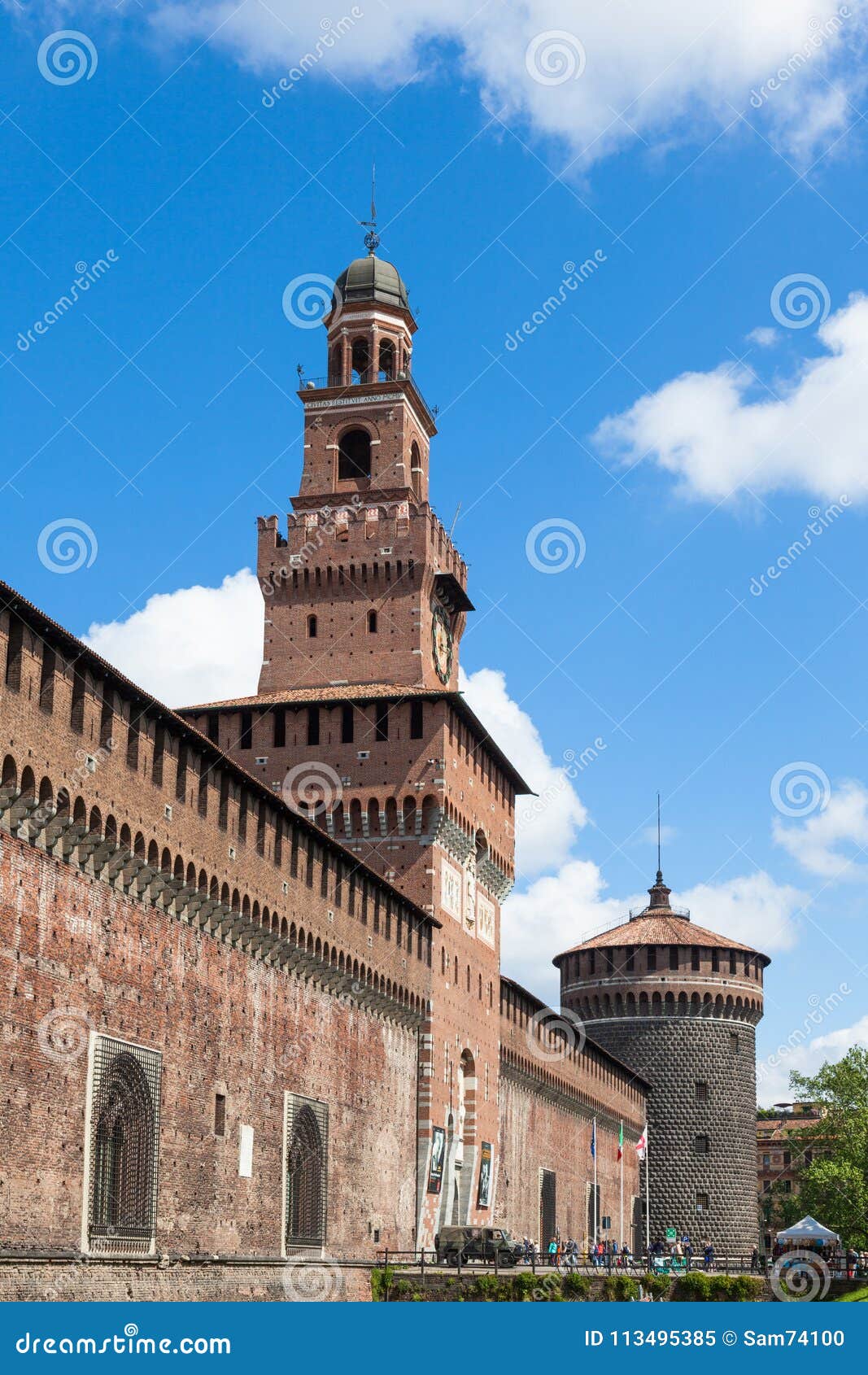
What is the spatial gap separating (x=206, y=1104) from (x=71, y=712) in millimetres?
9643

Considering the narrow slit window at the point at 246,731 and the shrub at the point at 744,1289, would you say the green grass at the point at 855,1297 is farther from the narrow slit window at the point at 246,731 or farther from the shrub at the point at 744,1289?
the narrow slit window at the point at 246,731

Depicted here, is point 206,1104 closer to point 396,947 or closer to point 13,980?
point 13,980

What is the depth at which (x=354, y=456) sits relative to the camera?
196ft

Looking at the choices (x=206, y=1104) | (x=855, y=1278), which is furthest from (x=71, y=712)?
(x=855, y=1278)

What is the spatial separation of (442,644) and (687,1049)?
35.1 m

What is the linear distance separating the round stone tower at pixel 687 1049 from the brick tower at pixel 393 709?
86.7 feet

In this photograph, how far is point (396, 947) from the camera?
4756cm

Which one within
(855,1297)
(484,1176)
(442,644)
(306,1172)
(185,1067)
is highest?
(442,644)

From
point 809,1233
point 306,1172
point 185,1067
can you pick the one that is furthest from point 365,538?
point 809,1233

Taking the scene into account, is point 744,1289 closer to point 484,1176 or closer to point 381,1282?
point 484,1176

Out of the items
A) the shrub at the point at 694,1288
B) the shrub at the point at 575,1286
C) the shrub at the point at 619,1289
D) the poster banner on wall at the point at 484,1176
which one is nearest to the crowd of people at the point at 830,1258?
the shrub at the point at 694,1288

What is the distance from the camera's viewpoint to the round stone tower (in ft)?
269

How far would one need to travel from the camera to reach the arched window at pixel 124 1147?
2870cm

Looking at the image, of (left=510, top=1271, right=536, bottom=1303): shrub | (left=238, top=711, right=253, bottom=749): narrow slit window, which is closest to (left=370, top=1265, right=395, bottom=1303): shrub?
(left=510, top=1271, right=536, bottom=1303): shrub
